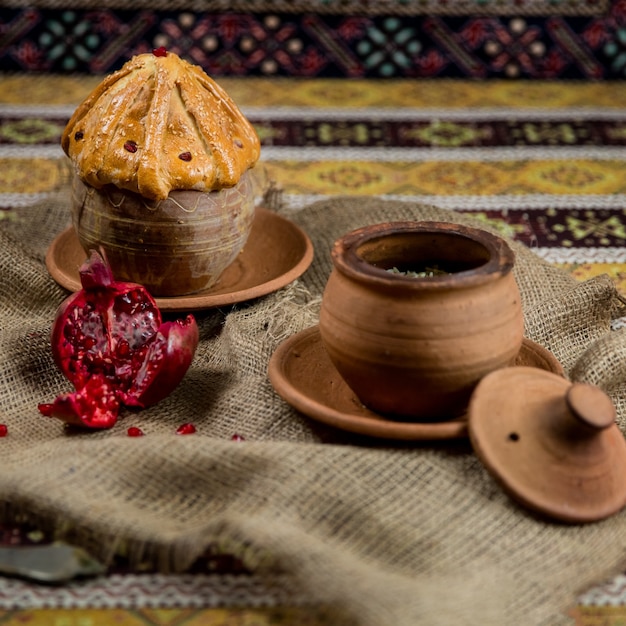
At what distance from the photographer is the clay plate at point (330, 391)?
153cm

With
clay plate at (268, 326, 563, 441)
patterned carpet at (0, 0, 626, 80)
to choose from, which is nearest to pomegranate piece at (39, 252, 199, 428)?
clay plate at (268, 326, 563, 441)

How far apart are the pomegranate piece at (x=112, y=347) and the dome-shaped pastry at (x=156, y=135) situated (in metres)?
0.20

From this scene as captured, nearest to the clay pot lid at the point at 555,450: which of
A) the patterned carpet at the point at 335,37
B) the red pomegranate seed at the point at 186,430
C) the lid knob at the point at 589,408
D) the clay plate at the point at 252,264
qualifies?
the lid knob at the point at 589,408

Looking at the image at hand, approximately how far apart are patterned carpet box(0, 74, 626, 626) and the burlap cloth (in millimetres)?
865

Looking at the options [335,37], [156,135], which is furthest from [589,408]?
[335,37]

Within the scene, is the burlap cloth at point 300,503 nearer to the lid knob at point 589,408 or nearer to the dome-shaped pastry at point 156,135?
the lid knob at point 589,408

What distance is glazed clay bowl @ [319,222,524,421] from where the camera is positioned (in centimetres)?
151

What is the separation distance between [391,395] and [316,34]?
2403 mm

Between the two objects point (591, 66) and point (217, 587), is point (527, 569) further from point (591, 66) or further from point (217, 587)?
point (591, 66)

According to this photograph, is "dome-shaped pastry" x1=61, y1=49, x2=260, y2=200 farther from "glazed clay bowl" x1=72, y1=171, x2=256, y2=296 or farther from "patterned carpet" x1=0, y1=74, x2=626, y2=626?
"patterned carpet" x1=0, y1=74, x2=626, y2=626

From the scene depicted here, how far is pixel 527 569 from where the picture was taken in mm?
1361

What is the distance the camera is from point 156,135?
1.88 m

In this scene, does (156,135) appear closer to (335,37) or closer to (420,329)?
(420,329)

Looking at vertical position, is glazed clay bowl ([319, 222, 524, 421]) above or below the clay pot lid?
above
